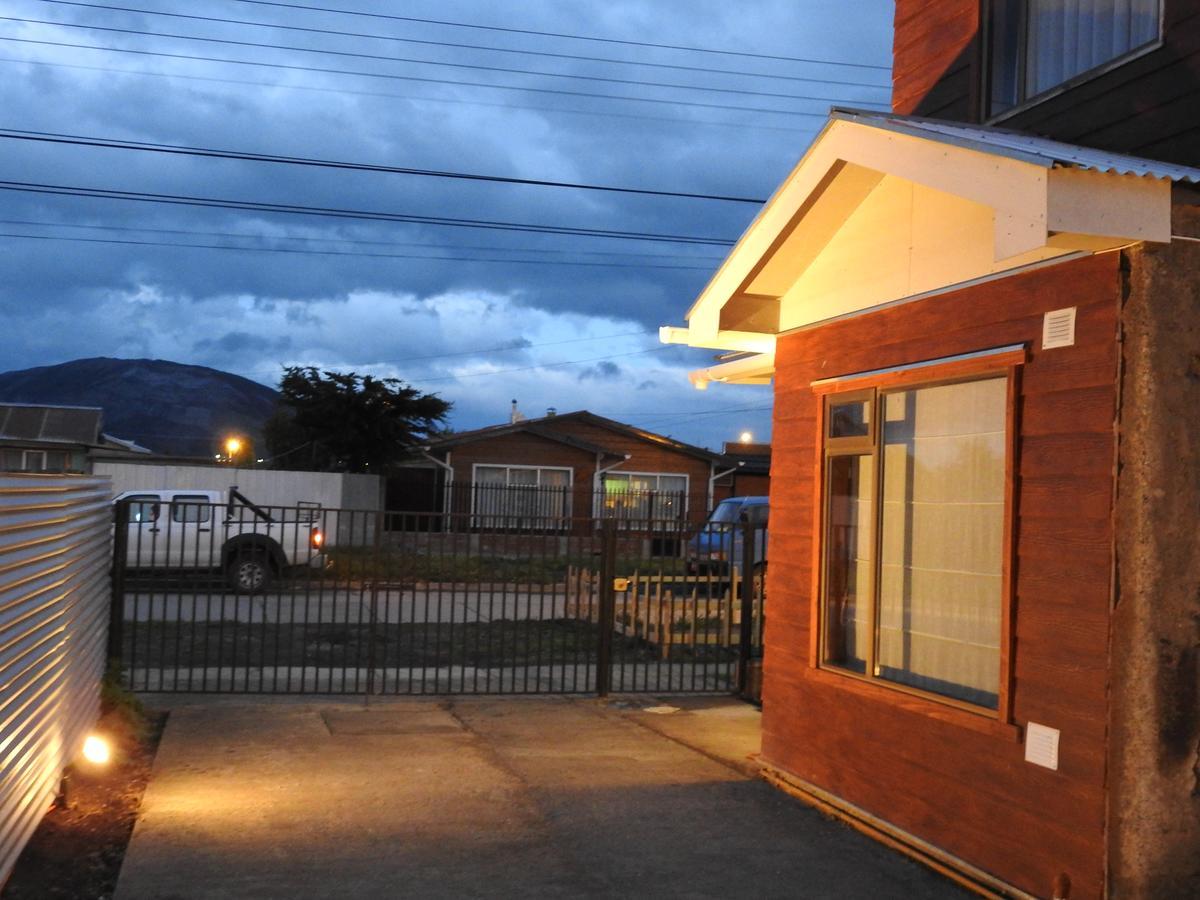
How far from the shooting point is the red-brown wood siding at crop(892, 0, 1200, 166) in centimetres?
597

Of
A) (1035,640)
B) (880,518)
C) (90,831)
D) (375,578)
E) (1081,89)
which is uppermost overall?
(1081,89)

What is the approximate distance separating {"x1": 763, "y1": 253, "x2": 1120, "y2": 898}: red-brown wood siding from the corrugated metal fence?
14.3 ft

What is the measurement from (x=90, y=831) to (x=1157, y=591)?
215 inches

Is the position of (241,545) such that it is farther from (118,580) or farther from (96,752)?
(96,752)

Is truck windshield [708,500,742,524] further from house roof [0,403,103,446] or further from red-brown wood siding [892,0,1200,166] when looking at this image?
house roof [0,403,103,446]

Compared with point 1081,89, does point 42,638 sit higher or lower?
lower

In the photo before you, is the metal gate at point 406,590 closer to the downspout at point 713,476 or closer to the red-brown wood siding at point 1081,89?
the red-brown wood siding at point 1081,89

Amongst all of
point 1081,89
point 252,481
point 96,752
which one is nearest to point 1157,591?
point 1081,89

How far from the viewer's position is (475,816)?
692cm

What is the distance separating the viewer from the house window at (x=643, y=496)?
107 feet

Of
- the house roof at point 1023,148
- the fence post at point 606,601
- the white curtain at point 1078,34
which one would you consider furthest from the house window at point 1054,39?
the fence post at point 606,601

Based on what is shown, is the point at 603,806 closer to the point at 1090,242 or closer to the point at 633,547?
the point at 1090,242

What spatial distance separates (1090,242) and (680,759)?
4904 mm

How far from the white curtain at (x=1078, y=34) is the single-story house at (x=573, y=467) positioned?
2511 cm
